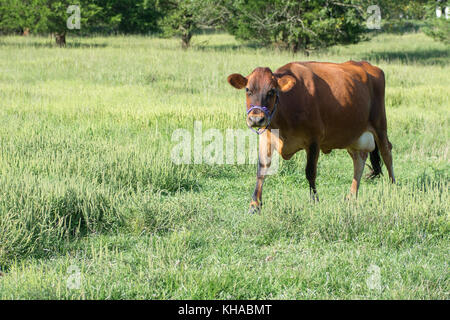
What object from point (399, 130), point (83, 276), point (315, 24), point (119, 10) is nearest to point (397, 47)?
point (315, 24)

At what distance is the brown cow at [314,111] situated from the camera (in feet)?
16.5

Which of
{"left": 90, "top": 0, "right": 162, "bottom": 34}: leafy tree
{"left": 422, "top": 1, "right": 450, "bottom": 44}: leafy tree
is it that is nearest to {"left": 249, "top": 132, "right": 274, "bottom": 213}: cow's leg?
{"left": 422, "top": 1, "right": 450, "bottom": 44}: leafy tree

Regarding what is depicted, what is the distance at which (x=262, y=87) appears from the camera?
4.95 m

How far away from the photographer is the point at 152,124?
365 inches

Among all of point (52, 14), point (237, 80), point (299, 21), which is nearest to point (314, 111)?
point (237, 80)

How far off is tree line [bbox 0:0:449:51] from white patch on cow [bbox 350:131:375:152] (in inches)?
555

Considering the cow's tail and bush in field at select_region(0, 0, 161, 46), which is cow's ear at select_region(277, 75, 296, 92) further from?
bush in field at select_region(0, 0, 161, 46)

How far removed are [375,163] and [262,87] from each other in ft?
7.80

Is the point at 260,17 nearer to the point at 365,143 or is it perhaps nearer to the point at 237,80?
the point at 365,143

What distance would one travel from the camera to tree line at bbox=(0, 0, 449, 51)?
2117cm

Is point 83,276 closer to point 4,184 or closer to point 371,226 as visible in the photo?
point 4,184

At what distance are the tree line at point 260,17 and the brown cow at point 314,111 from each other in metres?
14.0

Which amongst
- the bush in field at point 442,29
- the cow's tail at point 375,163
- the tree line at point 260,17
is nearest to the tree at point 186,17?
the tree line at point 260,17
